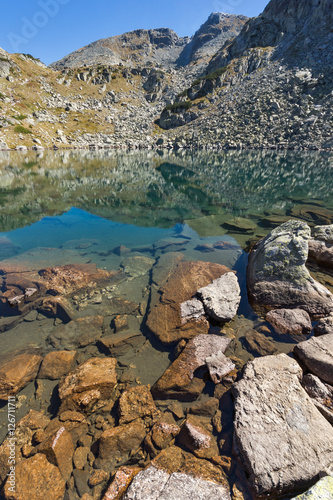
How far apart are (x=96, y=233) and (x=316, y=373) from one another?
15062 millimetres

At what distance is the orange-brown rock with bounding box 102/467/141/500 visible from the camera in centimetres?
378

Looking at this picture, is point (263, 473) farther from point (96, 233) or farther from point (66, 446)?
point (96, 233)

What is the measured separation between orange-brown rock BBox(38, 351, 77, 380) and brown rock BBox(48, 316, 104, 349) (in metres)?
0.61

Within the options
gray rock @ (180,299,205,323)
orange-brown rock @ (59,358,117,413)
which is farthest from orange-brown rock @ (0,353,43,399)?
gray rock @ (180,299,205,323)

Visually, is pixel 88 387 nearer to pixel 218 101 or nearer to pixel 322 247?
pixel 322 247

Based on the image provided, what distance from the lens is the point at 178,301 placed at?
8.62 m

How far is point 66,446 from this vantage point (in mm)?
4496

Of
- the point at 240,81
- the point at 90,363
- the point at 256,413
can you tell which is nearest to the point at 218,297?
the point at 256,413

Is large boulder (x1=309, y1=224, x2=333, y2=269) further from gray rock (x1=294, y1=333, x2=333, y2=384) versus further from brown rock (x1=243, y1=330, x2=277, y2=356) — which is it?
brown rock (x1=243, y1=330, x2=277, y2=356)

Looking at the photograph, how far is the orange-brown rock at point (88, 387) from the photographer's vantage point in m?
5.25

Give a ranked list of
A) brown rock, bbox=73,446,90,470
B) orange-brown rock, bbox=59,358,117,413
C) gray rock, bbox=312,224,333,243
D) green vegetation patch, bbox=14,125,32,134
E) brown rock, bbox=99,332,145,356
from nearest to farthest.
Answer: brown rock, bbox=73,446,90,470
orange-brown rock, bbox=59,358,117,413
brown rock, bbox=99,332,145,356
gray rock, bbox=312,224,333,243
green vegetation patch, bbox=14,125,32,134

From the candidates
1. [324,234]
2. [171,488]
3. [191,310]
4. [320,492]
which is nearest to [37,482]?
[171,488]

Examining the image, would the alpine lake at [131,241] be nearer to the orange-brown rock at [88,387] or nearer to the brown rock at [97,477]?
the orange-brown rock at [88,387]

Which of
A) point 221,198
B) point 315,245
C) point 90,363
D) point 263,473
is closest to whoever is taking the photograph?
point 263,473
